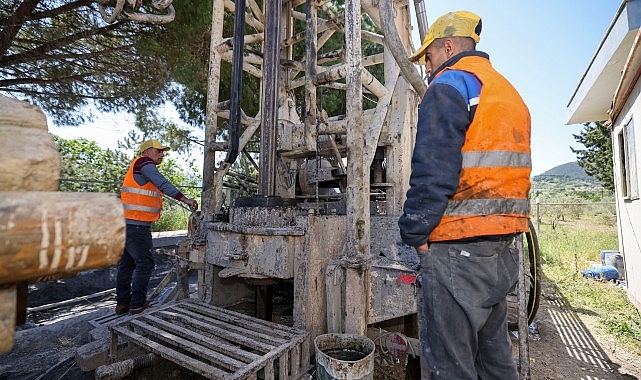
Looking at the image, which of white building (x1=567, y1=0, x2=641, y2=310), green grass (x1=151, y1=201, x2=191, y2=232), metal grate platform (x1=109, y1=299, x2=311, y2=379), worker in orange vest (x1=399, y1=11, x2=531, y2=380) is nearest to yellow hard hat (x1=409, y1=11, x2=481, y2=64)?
worker in orange vest (x1=399, y1=11, x2=531, y2=380)

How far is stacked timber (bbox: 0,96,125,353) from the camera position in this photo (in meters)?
0.53

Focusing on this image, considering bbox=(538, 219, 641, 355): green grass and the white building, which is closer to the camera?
bbox=(538, 219, 641, 355): green grass

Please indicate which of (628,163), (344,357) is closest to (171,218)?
(344,357)

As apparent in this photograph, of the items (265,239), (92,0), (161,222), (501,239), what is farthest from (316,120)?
(161,222)

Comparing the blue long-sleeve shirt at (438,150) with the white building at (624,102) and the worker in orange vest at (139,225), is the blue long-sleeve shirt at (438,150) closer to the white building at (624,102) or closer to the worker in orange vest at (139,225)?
the worker in orange vest at (139,225)

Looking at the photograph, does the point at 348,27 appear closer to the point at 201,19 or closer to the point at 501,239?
the point at 501,239

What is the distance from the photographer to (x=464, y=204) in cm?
143

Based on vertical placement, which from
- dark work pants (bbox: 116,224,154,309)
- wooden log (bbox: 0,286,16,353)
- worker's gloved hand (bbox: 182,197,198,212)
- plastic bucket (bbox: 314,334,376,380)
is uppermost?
worker's gloved hand (bbox: 182,197,198,212)

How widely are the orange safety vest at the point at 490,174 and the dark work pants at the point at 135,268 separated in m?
3.21

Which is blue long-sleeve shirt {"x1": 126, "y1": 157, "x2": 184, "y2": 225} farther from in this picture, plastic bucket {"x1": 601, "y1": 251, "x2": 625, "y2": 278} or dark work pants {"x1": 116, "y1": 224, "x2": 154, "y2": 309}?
plastic bucket {"x1": 601, "y1": 251, "x2": 625, "y2": 278}

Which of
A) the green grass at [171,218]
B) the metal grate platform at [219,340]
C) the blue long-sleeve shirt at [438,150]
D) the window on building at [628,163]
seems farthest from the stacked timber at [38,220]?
the green grass at [171,218]

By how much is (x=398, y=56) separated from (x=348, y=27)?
472mm

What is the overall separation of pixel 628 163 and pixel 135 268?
7740 mm

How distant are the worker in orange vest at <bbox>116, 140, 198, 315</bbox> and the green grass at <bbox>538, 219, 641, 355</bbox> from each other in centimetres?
531
